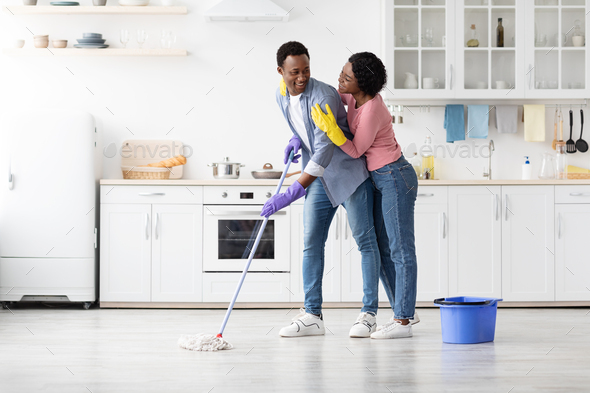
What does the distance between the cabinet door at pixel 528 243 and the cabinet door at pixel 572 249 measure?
0.14 feet

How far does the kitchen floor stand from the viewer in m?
1.81

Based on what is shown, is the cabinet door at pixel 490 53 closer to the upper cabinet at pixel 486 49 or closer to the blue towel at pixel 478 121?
the upper cabinet at pixel 486 49

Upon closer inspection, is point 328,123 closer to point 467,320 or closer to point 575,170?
point 467,320

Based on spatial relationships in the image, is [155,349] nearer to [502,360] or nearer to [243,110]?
[502,360]

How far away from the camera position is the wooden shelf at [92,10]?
3848 mm

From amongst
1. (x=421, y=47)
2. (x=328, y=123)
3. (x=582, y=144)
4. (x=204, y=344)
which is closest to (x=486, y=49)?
(x=421, y=47)

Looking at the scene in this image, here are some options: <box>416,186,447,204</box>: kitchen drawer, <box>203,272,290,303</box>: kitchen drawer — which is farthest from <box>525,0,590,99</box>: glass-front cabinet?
<box>203,272,290,303</box>: kitchen drawer

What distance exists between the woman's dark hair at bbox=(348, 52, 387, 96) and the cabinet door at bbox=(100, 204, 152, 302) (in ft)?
5.61

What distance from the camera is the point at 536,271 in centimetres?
351

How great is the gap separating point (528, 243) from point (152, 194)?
232 centimetres

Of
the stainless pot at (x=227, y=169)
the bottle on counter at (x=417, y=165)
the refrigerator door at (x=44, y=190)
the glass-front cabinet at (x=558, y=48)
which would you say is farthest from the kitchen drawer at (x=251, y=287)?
the glass-front cabinet at (x=558, y=48)

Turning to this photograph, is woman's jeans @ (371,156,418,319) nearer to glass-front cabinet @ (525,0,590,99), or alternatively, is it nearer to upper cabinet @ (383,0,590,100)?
upper cabinet @ (383,0,590,100)

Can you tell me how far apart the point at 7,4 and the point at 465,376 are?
150 inches

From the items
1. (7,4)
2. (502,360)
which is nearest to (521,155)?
(502,360)
